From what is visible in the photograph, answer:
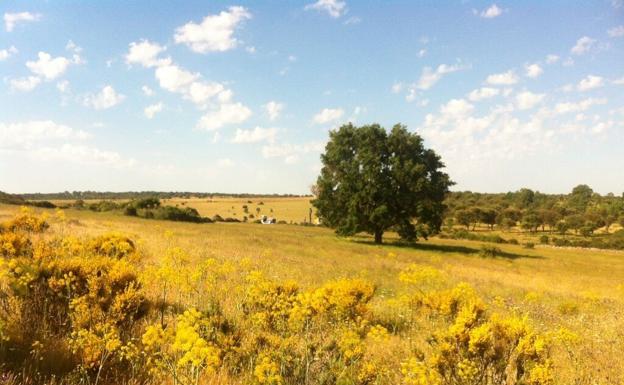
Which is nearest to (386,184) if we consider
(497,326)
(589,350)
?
(589,350)

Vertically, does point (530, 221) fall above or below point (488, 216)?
below

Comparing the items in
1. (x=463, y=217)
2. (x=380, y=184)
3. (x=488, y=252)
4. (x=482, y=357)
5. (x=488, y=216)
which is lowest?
(x=488, y=252)

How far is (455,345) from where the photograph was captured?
517 cm

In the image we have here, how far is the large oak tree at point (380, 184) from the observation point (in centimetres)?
4303

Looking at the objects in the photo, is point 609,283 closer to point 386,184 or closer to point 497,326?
point 386,184

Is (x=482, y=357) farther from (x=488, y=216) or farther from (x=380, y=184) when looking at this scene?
(x=488, y=216)

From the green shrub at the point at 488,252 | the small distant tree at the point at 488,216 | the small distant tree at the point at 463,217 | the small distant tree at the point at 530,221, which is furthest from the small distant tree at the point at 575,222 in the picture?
the green shrub at the point at 488,252

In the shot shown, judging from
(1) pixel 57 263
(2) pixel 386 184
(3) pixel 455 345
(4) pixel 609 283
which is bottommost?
(4) pixel 609 283

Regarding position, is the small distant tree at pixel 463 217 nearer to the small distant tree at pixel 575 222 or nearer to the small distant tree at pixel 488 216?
the small distant tree at pixel 488 216

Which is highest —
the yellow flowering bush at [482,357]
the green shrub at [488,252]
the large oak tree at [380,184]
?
the large oak tree at [380,184]

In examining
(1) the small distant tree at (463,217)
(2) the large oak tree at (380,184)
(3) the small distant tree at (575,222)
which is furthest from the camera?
(1) the small distant tree at (463,217)

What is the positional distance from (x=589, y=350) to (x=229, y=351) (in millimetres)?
8307

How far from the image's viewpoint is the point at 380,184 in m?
43.0

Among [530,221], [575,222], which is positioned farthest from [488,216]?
[575,222]
